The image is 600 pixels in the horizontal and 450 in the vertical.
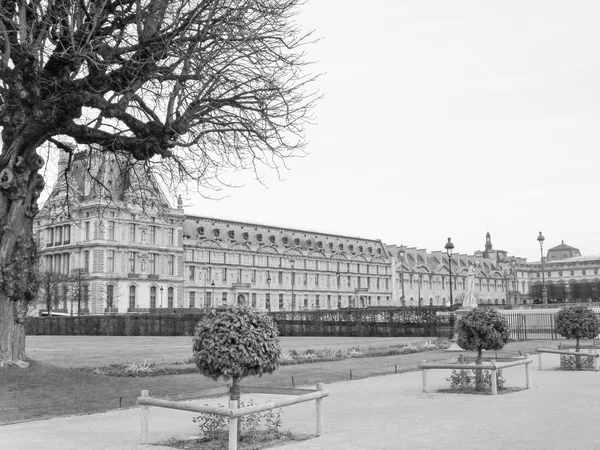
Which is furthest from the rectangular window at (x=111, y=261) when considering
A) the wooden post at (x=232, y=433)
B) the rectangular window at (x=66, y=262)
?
the wooden post at (x=232, y=433)

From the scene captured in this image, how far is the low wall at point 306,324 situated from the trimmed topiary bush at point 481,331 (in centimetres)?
2211

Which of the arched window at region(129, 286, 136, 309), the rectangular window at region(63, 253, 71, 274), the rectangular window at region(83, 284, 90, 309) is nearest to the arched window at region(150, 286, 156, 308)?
the arched window at region(129, 286, 136, 309)

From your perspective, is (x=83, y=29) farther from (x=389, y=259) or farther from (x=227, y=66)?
(x=389, y=259)

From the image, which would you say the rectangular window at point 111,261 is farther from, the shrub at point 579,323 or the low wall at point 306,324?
the shrub at point 579,323

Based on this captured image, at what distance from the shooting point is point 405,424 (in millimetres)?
9852

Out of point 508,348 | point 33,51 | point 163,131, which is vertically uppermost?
point 33,51

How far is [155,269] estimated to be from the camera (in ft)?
345

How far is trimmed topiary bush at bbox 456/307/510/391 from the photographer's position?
43.4ft

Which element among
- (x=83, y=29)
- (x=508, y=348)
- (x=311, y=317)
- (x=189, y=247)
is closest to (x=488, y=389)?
(x=83, y=29)

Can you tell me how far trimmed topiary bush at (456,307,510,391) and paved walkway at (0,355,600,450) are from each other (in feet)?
3.11

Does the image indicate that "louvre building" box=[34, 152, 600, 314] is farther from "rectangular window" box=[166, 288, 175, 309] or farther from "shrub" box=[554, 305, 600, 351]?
"shrub" box=[554, 305, 600, 351]

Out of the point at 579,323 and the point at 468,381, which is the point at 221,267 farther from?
the point at 468,381

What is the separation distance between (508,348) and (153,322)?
34.7 m

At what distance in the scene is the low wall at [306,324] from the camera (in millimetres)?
41375
